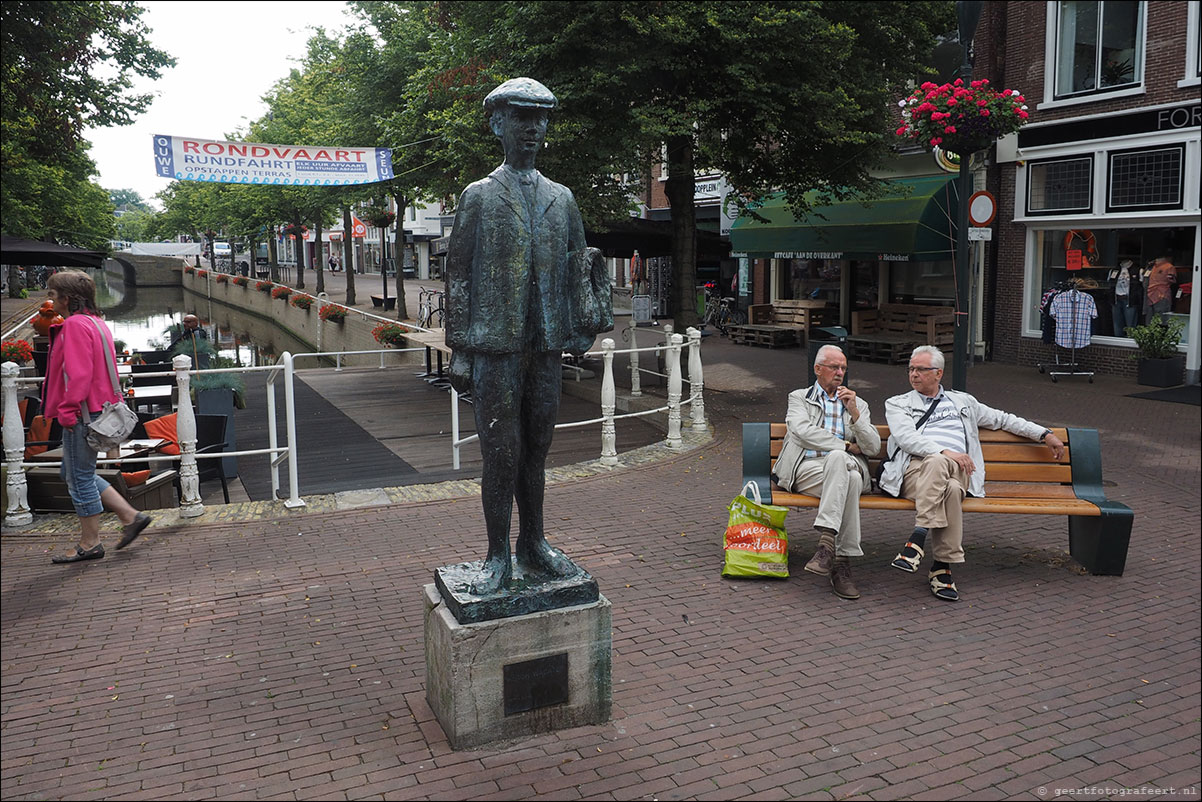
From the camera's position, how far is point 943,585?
18.4ft

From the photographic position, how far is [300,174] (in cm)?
1262

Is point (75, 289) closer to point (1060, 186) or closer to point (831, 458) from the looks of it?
point (831, 458)

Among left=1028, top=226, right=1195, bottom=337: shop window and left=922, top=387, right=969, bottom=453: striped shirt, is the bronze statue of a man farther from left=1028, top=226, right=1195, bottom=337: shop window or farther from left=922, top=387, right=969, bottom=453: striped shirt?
left=1028, top=226, right=1195, bottom=337: shop window

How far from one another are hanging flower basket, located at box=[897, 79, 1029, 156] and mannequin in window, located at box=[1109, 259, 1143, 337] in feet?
25.9

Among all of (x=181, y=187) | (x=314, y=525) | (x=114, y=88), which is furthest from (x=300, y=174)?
(x=181, y=187)

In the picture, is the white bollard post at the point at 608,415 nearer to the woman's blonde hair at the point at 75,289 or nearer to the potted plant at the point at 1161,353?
the woman's blonde hair at the point at 75,289

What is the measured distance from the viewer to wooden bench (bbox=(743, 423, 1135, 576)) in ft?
19.4

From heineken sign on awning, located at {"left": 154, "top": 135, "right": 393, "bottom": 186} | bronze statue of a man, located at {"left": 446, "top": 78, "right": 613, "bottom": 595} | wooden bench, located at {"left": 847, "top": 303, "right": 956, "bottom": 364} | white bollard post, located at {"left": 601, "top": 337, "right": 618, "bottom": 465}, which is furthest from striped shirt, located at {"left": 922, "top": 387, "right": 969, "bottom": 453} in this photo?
wooden bench, located at {"left": 847, "top": 303, "right": 956, "bottom": 364}

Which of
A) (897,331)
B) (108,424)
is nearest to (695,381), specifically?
(108,424)

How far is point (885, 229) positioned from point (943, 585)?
566 inches

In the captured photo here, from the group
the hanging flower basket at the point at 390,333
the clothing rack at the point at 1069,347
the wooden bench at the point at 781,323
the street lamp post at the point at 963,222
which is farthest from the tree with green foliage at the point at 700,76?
the wooden bench at the point at 781,323

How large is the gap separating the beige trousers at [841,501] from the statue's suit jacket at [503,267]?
2408mm

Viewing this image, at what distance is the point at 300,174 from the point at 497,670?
33.8 ft

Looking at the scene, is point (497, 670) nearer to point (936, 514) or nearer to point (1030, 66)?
point (936, 514)
